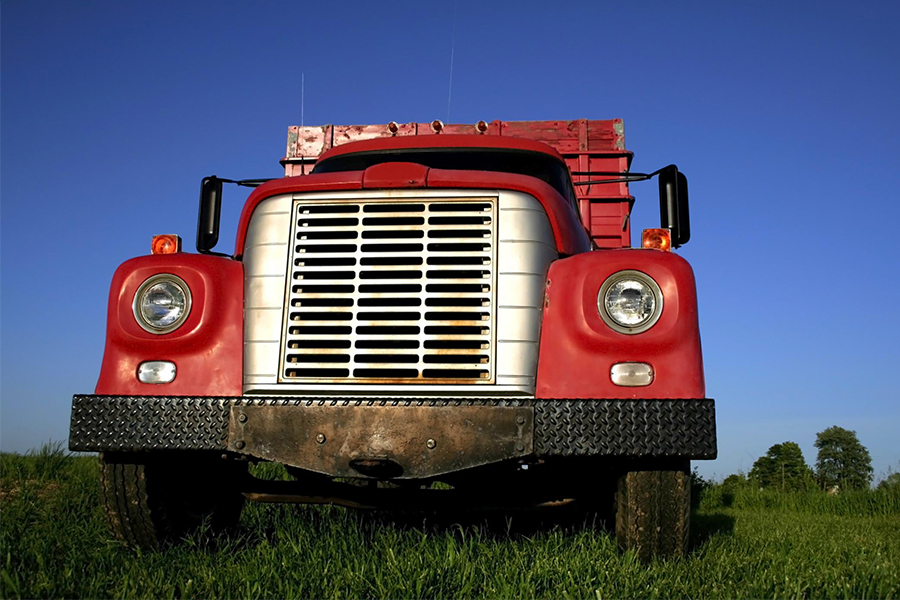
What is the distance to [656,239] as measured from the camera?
4035 millimetres

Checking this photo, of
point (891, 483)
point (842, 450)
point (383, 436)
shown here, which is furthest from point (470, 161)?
point (842, 450)

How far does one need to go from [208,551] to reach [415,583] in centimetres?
143

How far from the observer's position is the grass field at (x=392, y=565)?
2.98m

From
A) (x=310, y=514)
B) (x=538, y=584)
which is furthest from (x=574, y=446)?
(x=310, y=514)

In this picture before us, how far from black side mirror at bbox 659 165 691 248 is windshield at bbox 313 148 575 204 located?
0.68m

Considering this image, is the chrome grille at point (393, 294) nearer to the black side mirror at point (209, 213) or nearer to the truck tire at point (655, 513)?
the truck tire at point (655, 513)

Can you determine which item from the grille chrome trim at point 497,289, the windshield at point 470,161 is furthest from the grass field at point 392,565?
the windshield at point 470,161

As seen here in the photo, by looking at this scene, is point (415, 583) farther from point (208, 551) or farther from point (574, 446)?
point (208, 551)

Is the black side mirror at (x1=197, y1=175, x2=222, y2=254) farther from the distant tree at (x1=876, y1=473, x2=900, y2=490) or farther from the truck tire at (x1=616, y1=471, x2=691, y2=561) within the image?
the distant tree at (x1=876, y1=473, x2=900, y2=490)

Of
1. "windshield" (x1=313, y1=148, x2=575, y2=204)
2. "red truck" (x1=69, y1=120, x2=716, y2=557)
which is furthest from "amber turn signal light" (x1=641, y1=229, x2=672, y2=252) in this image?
"windshield" (x1=313, y1=148, x2=575, y2=204)

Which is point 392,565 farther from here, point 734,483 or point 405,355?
point 734,483

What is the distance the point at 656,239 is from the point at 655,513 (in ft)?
4.60

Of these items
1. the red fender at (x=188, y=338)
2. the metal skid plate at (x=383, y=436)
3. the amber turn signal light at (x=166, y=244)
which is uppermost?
the amber turn signal light at (x=166, y=244)

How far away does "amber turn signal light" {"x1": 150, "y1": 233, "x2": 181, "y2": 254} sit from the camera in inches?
154
